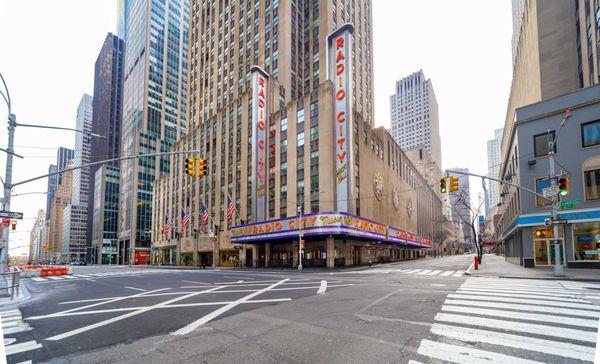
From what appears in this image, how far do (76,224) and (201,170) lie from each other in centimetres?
18011

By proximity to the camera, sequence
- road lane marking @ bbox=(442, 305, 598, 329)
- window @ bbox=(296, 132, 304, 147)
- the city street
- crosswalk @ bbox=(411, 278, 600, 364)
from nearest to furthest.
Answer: crosswalk @ bbox=(411, 278, 600, 364) < the city street < road lane marking @ bbox=(442, 305, 598, 329) < window @ bbox=(296, 132, 304, 147)

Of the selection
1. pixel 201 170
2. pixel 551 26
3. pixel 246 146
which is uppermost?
pixel 551 26

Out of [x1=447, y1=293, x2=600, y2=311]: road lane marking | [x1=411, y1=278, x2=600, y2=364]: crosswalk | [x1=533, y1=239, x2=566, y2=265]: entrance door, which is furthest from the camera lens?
[x1=533, y1=239, x2=566, y2=265]: entrance door

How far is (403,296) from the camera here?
1270 centimetres

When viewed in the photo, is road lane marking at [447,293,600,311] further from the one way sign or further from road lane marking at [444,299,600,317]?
the one way sign

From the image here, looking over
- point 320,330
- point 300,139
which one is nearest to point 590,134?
point 320,330

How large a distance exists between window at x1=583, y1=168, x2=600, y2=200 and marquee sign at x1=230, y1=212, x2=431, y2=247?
20582mm

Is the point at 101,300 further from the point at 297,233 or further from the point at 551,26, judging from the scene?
the point at 551,26

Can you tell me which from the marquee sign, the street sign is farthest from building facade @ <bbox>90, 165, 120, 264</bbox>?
the street sign

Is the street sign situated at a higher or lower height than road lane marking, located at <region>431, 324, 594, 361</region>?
higher

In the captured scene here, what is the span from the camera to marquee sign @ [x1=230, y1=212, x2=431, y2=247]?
35312 millimetres

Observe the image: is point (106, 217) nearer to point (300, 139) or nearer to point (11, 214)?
point (300, 139)

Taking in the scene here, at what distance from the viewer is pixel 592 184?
24.5 m

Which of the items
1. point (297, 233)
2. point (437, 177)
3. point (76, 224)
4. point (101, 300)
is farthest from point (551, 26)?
point (76, 224)
